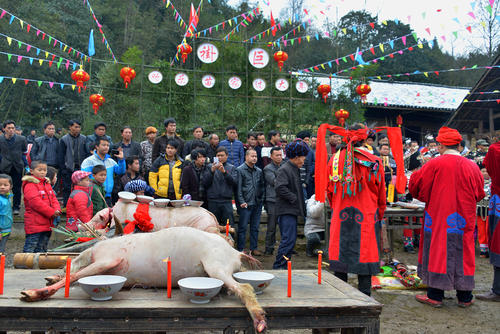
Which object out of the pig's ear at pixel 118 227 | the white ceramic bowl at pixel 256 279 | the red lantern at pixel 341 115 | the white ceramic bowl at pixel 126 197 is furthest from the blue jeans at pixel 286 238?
the red lantern at pixel 341 115

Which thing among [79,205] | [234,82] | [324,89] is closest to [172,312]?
[79,205]

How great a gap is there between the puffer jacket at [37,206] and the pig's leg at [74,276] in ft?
9.32

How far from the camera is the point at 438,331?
12.6 feet

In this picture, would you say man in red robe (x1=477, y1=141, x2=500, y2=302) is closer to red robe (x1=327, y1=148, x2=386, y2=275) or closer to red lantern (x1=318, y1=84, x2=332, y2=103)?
red robe (x1=327, y1=148, x2=386, y2=275)

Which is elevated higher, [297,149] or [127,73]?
[127,73]

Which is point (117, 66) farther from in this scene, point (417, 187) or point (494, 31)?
point (494, 31)

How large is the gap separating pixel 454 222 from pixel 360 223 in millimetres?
1183

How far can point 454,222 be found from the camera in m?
4.20

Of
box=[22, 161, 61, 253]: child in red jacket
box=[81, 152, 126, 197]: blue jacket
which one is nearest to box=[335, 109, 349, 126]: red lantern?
box=[81, 152, 126, 197]: blue jacket

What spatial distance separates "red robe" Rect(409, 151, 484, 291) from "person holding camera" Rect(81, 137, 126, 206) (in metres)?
4.60

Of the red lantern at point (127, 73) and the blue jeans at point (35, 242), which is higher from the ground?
the red lantern at point (127, 73)

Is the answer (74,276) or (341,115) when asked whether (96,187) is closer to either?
(74,276)

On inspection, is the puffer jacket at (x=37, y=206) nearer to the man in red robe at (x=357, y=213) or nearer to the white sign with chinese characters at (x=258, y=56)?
the man in red robe at (x=357, y=213)

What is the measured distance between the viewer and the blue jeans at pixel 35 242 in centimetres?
498
